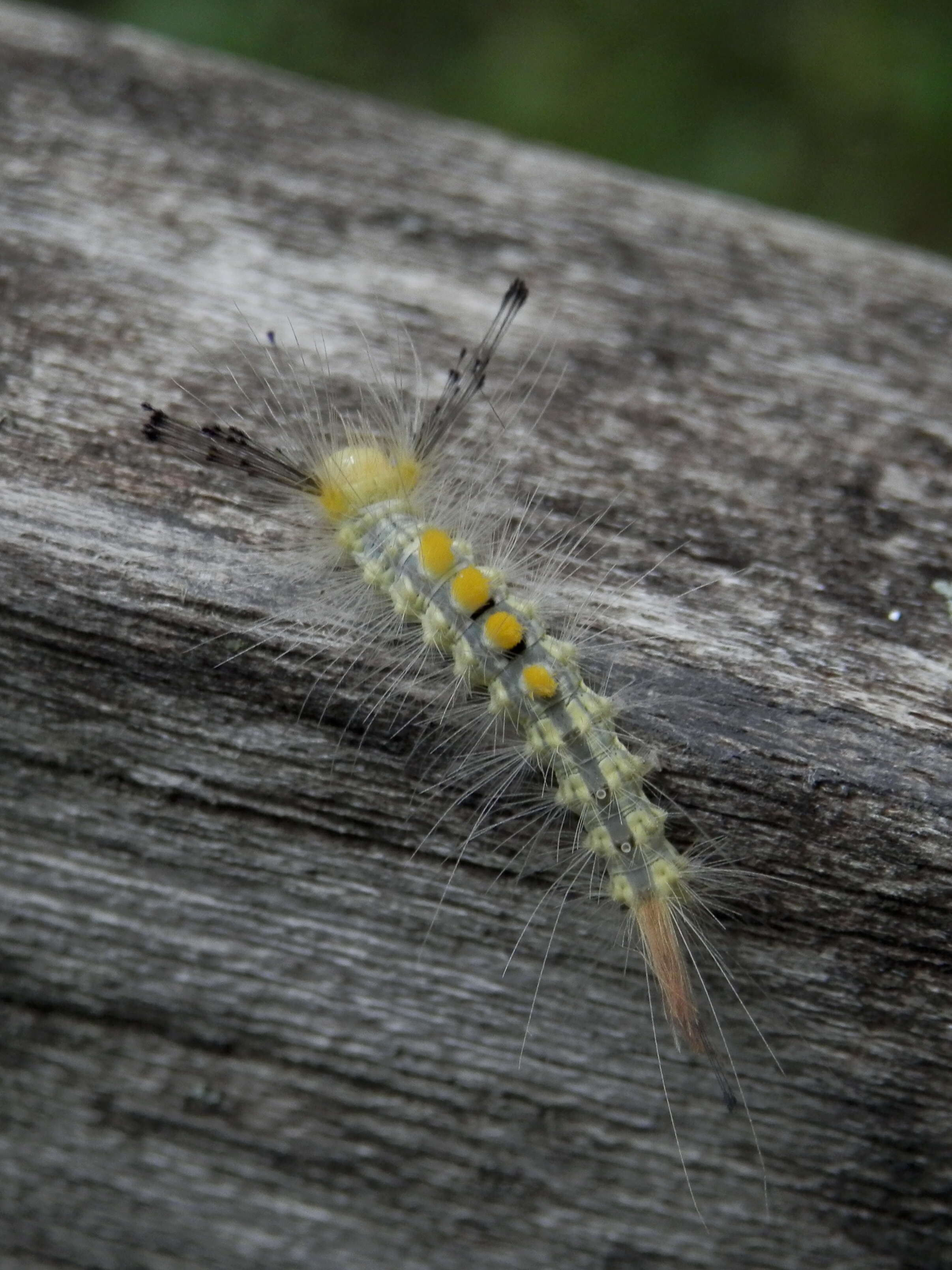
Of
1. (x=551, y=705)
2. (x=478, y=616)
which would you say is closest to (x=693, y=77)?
(x=478, y=616)

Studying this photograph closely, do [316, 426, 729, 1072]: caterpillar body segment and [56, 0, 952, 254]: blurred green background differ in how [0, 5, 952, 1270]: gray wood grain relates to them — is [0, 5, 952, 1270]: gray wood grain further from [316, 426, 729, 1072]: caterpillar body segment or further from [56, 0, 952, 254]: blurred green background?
[56, 0, 952, 254]: blurred green background

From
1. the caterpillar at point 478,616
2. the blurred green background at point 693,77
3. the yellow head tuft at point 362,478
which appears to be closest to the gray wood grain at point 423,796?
the caterpillar at point 478,616

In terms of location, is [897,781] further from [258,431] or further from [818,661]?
[258,431]

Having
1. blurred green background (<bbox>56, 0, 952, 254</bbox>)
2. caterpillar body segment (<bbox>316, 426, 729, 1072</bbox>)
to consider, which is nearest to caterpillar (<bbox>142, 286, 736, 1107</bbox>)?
caterpillar body segment (<bbox>316, 426, 729, 1072</bbox>)

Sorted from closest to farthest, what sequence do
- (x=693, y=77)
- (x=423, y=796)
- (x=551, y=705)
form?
1. (x=423, y=796)
2. (x=551, y=705)
3. (x=693, y=77)

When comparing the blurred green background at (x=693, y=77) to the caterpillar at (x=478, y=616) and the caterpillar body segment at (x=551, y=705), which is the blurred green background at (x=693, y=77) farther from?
the caterpillar body segment at (x=551, y=705)

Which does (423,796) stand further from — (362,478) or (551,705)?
(362,478)

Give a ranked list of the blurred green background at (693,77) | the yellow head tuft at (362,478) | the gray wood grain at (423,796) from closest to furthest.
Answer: the gray wood grain at (423,796), the yellow head tuft at (362,478), the blurred green background at (693,77)
